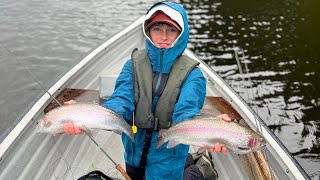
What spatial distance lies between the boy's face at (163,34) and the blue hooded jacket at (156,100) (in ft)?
0.18

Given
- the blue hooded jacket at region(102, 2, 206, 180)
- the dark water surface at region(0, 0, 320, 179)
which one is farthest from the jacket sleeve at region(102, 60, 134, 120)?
the dark water surface at region(0, 0, 320, 179)

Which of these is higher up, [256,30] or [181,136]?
[181,136]

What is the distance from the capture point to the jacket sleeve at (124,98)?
373 centimetres

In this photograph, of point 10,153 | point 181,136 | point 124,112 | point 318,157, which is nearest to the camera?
point 181,136

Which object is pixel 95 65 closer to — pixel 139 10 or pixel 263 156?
pixel 263 156

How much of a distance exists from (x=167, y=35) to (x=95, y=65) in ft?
11.6

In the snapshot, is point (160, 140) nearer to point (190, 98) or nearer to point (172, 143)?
point (172, 143)

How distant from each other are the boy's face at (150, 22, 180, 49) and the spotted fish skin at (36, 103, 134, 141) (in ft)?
3.08

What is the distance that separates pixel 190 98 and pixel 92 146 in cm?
300

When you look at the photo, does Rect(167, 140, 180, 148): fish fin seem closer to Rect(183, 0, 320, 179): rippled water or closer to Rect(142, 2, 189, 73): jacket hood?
Rect(142, 2, 189, 73): jacket hood

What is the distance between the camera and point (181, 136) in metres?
3.45

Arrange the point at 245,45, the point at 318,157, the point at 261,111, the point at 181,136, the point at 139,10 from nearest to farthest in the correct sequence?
the point at 181,136
the point at 318,157
the point at 261,111
the point at 245,45
the point at 139,10

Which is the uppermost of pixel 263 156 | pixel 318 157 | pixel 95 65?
pixel 95 65

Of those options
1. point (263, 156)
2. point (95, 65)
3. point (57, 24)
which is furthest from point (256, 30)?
point (263, 156)
